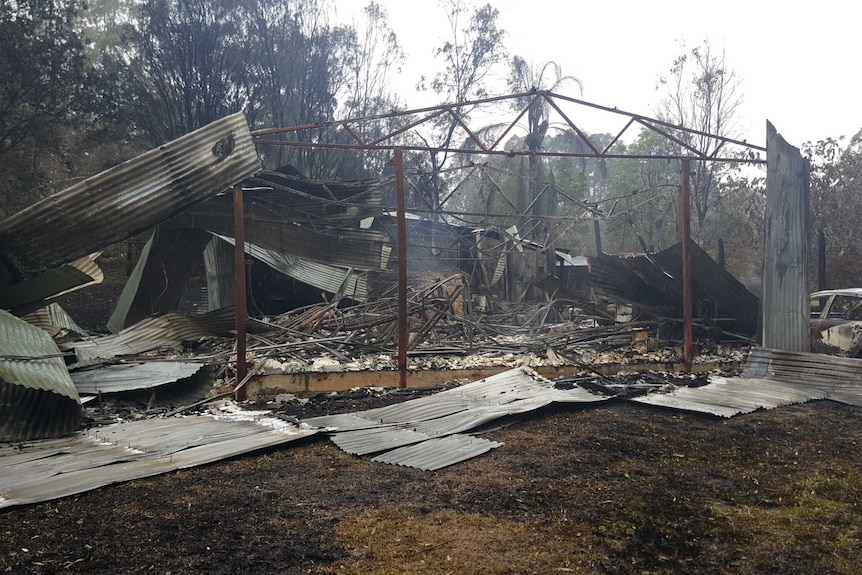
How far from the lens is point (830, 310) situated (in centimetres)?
1060

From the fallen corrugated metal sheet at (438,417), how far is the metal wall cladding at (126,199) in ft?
10.5

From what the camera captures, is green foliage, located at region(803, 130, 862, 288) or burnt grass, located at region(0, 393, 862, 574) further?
green foliage, located at region(803, 130, 862, 288)

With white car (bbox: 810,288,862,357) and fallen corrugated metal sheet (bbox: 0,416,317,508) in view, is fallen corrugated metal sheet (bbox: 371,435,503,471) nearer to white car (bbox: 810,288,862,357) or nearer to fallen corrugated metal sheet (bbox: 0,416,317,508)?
fallen corrugated metal sheet (bbox: 0,416,317,508)

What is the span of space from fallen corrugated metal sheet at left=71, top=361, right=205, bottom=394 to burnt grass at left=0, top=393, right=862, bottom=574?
103 inches

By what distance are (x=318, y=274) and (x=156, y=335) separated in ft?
15.7

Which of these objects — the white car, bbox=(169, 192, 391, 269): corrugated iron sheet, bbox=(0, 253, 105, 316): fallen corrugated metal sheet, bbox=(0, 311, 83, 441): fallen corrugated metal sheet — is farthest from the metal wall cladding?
the white car

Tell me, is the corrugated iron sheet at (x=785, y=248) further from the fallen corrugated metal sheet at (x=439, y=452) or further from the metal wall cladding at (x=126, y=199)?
the metal wall cladding at (x=126, y=199)

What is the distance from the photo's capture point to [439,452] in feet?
17.3

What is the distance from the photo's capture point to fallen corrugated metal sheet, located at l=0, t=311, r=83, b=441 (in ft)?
17.3

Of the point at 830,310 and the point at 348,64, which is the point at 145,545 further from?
the point at 348,64

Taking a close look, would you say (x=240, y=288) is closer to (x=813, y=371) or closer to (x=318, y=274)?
(x=318, y=274)

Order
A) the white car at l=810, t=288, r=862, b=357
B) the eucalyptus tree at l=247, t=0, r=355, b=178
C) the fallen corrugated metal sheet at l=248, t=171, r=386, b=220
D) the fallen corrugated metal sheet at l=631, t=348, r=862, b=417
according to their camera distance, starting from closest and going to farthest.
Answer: the fallen corrugated metal sheet at l=631, t=348, r=862, b=417 → the white car at l=810, t=288, r=862, b=357 → the fallen corrugated metal sheet at l=248, t=171, r=386, b=220 → the eucalyptus tree at l=247, t=0, r=355, b=178

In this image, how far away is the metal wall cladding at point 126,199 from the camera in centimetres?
659

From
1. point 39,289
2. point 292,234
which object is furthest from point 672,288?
point 39,289
